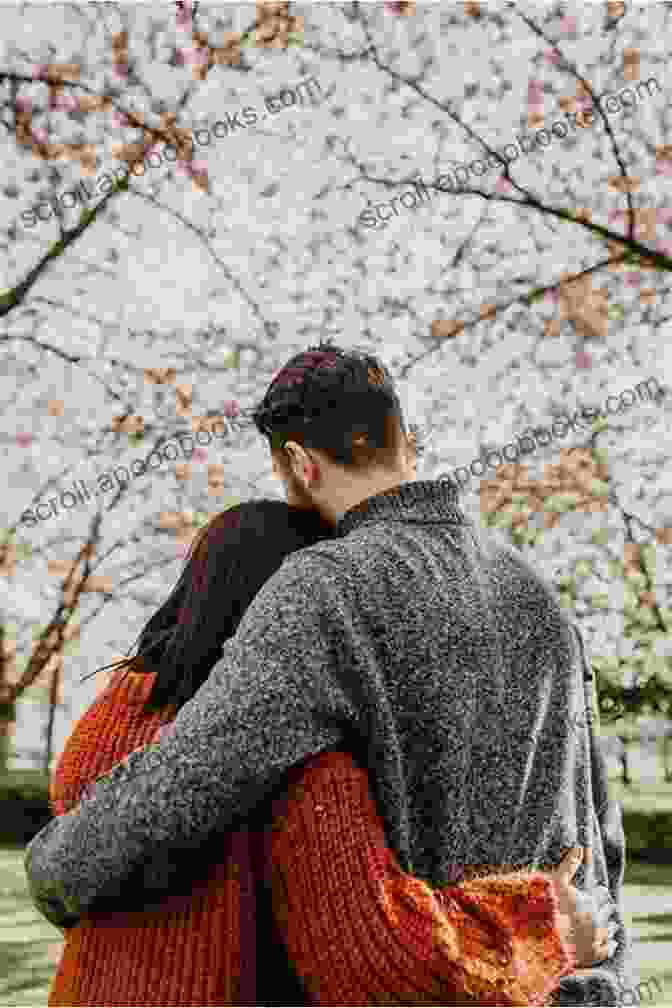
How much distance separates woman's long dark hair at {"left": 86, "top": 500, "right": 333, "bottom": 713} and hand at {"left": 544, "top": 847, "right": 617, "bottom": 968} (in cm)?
43

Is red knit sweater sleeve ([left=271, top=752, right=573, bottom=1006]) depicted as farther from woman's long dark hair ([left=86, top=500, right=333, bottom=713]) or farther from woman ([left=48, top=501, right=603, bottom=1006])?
woman's long dark hair ([left=86, top=500, right=333, bottom=713])

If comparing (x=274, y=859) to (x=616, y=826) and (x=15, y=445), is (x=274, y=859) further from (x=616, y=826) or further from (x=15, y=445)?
(x=15, y=445)

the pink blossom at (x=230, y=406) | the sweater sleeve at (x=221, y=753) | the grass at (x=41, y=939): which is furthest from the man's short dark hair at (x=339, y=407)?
the pink blossom at (x=230, y=406)

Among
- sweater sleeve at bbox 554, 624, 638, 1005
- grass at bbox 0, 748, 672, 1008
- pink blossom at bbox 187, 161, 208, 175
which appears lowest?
grass at bbox 0, 748, 672, 1008

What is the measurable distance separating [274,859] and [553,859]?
13.7 inches

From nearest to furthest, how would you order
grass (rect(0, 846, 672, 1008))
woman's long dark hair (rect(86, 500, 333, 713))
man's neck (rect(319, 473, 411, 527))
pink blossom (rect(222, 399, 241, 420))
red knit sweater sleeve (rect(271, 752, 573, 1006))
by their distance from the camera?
red knit sweater sleeve (rect(271, 752, 573, 1006)) < woman's long dark hair (rect(86, 500, 333, 713)) < man's neck (rect(319, 473, 411, 527)) < grass (rect(0, 846, 672, 1008)) < pink blossom (rect(222, 399, 241, 420))

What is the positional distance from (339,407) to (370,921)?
0.56m

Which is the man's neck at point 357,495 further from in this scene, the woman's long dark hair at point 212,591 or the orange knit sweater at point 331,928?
the orange knit sweater at point 331,928

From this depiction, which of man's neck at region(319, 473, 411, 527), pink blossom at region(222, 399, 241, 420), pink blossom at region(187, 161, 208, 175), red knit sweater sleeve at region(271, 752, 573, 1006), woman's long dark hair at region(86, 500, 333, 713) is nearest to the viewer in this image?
red knit sweater sleeve at region(271, 752, 573, 1006)

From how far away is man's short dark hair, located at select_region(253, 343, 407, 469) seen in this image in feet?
4.38

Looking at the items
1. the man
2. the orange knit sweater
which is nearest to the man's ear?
the man

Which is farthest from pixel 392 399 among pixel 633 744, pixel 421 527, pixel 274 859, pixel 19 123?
pixel 633 744

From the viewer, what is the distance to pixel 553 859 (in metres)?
1.29

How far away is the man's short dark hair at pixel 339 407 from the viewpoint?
1.34m
